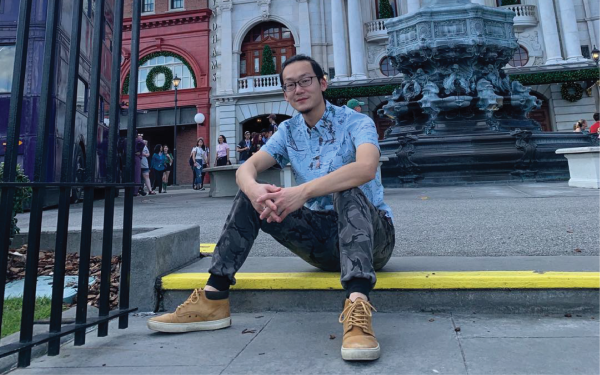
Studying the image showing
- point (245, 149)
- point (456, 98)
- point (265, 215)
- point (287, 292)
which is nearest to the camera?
point (265, 215)

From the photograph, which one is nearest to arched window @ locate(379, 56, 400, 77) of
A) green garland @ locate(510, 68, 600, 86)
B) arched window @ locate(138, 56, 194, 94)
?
green garland @ locate(510, 68, 600, 86)

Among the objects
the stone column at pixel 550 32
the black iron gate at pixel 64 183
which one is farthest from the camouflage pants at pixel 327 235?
the stone column at pixel 550 32

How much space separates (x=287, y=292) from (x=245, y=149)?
33.4 ft

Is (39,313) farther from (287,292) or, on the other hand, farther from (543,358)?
(543,358)

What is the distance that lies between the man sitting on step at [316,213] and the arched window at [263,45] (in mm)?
23772

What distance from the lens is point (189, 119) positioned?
2509cm

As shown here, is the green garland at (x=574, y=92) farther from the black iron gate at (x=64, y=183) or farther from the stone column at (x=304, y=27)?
the black iron gate at (x=64, y=183)

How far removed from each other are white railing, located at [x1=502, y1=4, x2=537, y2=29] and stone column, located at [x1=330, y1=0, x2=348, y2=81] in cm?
943

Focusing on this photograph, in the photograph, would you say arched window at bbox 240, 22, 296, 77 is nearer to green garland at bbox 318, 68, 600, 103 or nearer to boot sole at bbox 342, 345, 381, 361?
green garland at bbox 318, 68, 600, 103

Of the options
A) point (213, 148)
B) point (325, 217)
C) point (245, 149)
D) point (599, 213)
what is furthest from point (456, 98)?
point (213, 148)

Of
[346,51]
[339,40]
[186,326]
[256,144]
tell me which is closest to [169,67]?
[339,40]

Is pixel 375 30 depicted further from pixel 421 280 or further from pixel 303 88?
pixel 421 280

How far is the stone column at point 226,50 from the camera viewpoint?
79.6 feet

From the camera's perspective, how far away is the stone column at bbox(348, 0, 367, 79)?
22484 mm
